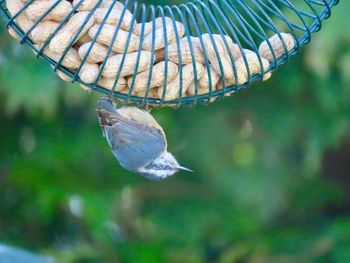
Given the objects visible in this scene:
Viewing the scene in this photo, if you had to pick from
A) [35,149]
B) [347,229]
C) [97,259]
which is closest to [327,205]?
[347,229]

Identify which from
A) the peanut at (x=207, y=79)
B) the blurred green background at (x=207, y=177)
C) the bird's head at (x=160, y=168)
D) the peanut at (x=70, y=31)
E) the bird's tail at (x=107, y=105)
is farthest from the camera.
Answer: the blurred green background at (x=207, y=177)

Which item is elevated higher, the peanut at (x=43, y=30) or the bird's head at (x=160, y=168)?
the peanut at (x=43, y=30)


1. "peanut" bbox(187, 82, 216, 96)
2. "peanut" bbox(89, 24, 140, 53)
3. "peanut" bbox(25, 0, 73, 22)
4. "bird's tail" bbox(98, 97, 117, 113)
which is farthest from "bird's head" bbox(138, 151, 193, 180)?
"peanut" bbox(25, 0, 73, 22)

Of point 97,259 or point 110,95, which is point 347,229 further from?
point 110,95

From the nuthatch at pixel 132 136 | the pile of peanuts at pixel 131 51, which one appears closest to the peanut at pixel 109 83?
the pile of peanuts at pixel 131 51

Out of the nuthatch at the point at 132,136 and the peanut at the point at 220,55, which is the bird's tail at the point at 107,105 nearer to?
the nuthatch at the point at 132,136
